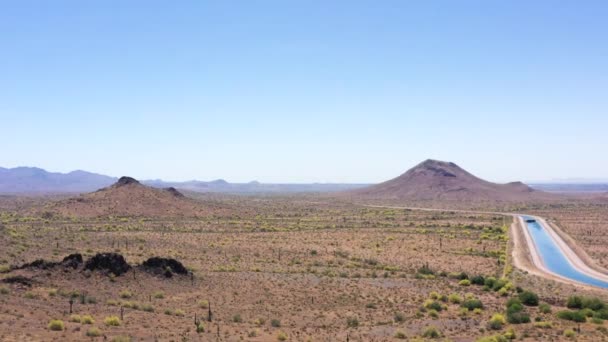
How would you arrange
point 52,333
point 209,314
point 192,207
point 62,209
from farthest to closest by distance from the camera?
point 192,207
point 62,209
point 209,314
point 52,333

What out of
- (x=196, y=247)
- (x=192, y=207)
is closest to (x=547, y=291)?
(x=196, y=247)

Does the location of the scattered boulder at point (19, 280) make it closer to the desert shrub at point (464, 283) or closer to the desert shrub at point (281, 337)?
the desert shrub at point (281, 337)

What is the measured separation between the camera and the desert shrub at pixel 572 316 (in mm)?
30203

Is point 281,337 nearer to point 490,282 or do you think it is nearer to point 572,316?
point 572,316

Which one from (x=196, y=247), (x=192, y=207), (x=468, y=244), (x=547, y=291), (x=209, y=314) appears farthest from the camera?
(x=192, y=207)

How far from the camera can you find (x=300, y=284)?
40.6 meters

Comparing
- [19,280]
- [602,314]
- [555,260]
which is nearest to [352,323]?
[602,314]

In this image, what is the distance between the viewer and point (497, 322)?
94.7ft

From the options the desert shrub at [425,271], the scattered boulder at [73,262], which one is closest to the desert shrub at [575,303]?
the desert shrub at [425,271]

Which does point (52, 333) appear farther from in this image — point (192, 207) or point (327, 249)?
point (192, 207)

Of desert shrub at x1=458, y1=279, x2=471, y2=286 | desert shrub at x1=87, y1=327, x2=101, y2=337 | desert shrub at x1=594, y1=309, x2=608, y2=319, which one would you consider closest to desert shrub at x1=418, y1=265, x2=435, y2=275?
desert shrub at x1=458, y1=279, x2=471, y2=286

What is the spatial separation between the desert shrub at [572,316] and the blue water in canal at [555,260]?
14.8 metres

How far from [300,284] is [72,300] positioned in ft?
52.9

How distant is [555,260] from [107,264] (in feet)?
148
